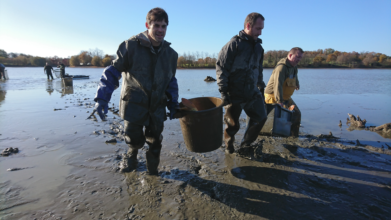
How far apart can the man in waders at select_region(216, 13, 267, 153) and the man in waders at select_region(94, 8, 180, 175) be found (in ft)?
2.93

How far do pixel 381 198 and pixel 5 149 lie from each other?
5.67 metres

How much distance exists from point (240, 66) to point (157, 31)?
143 cm

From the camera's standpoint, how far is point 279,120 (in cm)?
429

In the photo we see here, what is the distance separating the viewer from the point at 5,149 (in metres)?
3.76

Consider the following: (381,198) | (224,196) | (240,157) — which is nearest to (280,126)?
(240,157)

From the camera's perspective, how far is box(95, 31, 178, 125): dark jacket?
2527mm

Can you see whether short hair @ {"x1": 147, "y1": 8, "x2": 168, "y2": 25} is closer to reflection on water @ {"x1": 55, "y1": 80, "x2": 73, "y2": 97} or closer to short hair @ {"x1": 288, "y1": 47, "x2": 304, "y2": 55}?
short hair @ {"x1": 288, "y1": 47, "x2": 304, "y2": 55}

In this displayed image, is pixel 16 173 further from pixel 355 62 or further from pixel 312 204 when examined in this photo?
pixel 355 62

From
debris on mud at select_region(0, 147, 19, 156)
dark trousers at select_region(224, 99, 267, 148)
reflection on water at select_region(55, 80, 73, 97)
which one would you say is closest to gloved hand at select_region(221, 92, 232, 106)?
dark trousers at select_region(224, 99, 267, 148)

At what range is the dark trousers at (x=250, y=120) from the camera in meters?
3.58

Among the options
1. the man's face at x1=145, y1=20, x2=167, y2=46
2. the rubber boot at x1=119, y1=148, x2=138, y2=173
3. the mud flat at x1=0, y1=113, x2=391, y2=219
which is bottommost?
the mud flat at x1=0, y1=113, x2=391, y2=219

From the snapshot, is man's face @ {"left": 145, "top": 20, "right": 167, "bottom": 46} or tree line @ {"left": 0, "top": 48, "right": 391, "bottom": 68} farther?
tree line @ {"left": 0, "top": 48, "right": 391, "bottom": 68}

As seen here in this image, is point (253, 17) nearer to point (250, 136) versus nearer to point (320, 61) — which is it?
point (250, 136)

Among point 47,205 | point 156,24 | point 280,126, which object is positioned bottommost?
point 47,205
